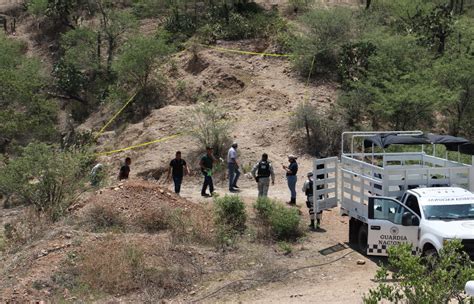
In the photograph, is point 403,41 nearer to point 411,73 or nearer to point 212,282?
point 411,73

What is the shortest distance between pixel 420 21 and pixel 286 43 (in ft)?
22.2

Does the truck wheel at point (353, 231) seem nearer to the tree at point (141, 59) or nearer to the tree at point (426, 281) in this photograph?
the tree at point (426, 281)

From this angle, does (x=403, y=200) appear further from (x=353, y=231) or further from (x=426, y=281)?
(x=426, y=281)

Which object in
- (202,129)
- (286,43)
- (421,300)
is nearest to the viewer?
(421,300)

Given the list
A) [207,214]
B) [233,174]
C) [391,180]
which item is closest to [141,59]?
[233,174]

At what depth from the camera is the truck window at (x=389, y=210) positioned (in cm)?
1205

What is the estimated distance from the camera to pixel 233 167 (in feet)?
64.9

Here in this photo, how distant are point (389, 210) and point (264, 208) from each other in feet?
10.6

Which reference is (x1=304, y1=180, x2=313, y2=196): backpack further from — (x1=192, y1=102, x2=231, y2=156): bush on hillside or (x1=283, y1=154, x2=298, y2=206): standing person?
(x1=192, y1=102, x2=231, y2=156): bush on hillside

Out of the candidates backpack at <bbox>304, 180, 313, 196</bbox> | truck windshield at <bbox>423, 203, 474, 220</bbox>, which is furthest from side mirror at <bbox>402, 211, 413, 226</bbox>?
backpack at <bbox>304, 180, 313, 196</bbox>

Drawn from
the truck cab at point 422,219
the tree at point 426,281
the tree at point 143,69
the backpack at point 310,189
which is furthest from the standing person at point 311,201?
the tree at point 143,69

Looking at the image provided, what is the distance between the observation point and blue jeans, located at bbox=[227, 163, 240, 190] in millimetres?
19750

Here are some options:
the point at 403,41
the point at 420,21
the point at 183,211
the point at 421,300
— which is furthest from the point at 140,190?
the point at 420,21

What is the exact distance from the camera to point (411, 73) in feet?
81.2
